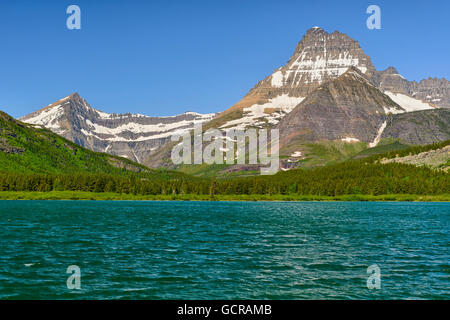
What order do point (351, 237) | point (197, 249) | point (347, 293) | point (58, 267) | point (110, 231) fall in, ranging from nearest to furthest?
point (347, 293), point (58, 267), point (197, 249), point (351, 237), point (110, 231)

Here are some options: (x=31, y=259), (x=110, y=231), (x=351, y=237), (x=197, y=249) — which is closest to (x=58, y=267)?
(x=31, y=259)

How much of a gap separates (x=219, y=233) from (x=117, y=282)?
152ft

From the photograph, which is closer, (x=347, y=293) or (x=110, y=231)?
(x=347, y=293)

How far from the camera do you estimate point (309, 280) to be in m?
43.3

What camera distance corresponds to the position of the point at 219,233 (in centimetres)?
8669

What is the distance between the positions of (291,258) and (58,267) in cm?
2854
